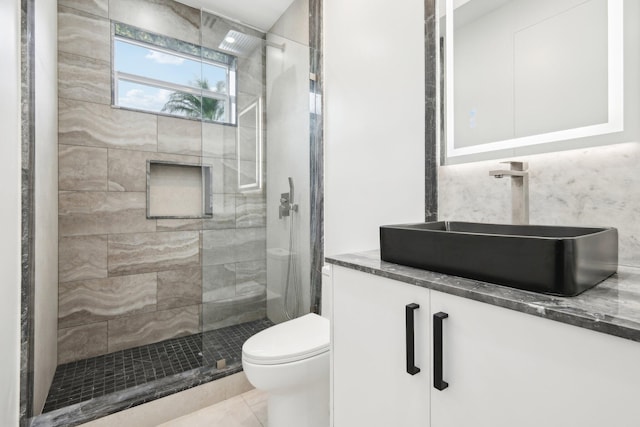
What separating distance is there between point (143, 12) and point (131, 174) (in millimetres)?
1245

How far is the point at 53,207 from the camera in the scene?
1954mm

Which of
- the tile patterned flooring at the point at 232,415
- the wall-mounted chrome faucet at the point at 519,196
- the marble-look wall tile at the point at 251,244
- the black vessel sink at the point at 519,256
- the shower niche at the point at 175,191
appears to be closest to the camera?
the black vessel sink at the point at 519,256

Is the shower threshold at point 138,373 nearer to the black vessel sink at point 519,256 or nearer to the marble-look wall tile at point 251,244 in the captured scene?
the marble-look wall tile at point 251,244

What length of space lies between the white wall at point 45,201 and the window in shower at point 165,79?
0.38m

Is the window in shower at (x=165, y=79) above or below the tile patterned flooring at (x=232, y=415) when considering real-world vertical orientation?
above

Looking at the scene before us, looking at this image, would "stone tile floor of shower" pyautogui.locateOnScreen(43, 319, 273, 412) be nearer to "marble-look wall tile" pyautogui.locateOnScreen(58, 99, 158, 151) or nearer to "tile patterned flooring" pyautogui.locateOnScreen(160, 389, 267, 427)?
"tile patterned flooring" pyautogui.locateOnScreen(160, 389, 267, 427)

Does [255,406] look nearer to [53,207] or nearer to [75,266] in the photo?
[75,266]

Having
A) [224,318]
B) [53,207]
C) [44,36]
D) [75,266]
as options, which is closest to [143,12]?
[44,36]

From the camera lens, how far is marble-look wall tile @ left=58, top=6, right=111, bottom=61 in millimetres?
2098

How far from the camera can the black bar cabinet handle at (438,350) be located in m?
0.70

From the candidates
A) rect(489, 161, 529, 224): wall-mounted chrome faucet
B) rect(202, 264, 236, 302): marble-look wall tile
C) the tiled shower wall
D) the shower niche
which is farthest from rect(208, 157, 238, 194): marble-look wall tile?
rect(489, 161, 529, 224): wall-mounted chrome faucet

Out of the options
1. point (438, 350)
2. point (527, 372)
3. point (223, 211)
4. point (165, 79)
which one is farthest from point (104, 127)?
point (527, 372)

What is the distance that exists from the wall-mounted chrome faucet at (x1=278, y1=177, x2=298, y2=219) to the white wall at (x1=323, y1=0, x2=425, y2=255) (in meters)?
0.27

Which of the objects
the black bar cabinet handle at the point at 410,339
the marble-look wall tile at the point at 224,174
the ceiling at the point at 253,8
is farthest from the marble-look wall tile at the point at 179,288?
the black bar cabinet handle at the point at 410,339
